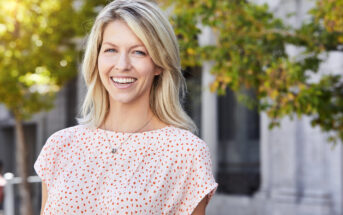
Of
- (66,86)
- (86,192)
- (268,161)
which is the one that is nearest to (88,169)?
(86,192)

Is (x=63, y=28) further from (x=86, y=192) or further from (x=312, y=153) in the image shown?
(x=86, y=192)

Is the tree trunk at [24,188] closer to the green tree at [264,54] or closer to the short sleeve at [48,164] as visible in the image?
the green tree at [264,54]

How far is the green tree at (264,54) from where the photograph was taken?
5.46m

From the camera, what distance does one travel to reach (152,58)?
247 centimetres

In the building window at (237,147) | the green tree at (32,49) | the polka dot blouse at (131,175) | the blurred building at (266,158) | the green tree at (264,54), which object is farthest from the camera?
the building window at (237,147)

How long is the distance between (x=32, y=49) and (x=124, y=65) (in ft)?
32.5

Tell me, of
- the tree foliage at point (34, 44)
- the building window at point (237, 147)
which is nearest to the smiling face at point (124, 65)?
the tree foliage at point (34, 44)

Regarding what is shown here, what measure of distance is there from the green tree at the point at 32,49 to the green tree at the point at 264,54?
5691 millimetres

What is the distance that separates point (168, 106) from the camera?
2.62 meters

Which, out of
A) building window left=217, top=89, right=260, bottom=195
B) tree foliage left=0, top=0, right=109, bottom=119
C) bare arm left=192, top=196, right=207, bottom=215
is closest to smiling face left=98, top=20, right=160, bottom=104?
bare arm left=192, top=196, right=207, bottom=215

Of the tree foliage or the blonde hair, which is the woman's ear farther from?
the tree foliage

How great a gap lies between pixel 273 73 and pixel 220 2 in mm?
1038

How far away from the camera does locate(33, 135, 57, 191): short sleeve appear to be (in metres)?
2.56

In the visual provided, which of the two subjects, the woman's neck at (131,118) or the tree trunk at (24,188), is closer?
the woman's neck at (131,118)
